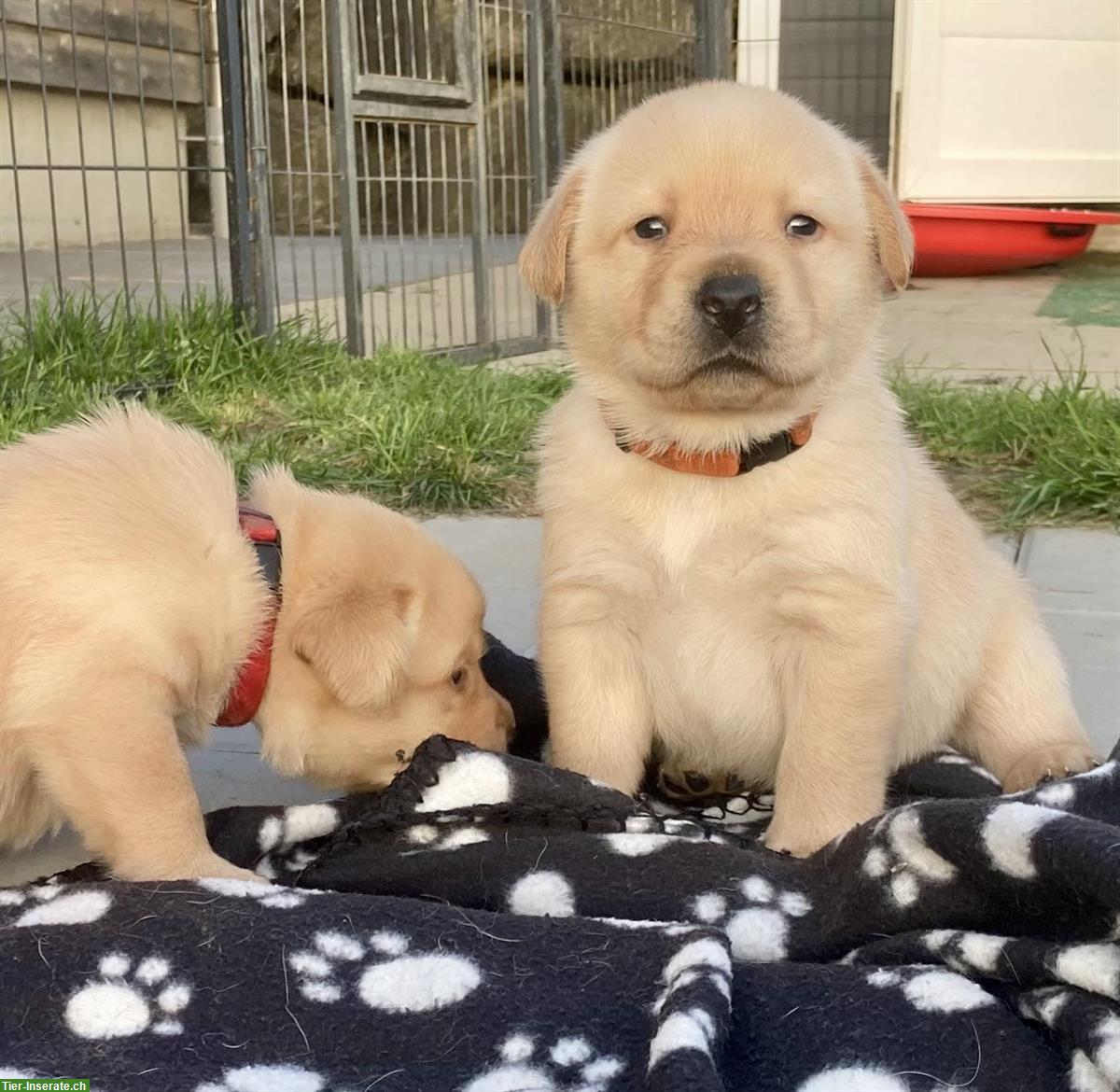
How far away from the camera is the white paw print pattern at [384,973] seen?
4.98 ft

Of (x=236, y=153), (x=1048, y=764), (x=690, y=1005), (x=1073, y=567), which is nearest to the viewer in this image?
(x=690, y=1005)

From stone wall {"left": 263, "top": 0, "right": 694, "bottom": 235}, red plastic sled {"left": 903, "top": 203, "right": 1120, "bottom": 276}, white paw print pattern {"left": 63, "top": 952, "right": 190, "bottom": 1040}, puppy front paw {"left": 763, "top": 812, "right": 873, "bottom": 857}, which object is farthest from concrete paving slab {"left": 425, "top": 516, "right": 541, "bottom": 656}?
red plastic sled {"left": 903, "top": 203, "right": 1120, "bottom": 276}

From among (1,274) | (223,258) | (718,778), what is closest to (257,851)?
(718,778)

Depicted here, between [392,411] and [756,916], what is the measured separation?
9.28 feet

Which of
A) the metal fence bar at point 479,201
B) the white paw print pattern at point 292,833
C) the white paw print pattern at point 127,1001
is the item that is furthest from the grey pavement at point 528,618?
the metal fence bar at point 479,201

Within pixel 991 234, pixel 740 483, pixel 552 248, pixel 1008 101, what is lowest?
pixel 740 483

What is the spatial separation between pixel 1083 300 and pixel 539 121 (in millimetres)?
3564

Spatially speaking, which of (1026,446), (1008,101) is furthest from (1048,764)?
(1008,101)

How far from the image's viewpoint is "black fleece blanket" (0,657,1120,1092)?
142cm

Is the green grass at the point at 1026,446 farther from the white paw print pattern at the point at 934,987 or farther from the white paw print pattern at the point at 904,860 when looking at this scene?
the white paw print pattern at the point at 934,987

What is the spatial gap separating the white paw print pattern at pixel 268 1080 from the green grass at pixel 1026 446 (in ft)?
8.78

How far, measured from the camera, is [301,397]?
4.61 m

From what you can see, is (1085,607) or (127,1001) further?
(1085,607)

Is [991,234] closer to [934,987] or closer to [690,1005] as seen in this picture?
[934,987]
